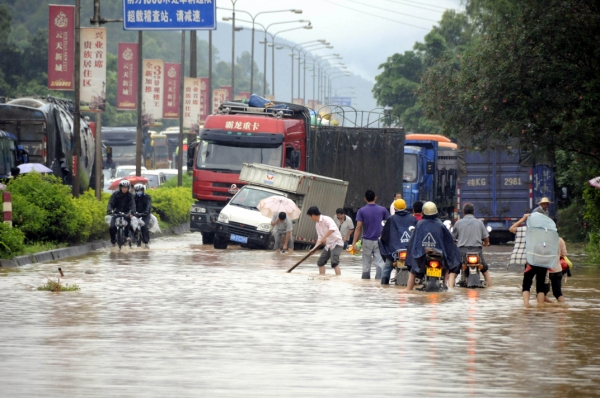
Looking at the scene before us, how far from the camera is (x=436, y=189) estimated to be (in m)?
42.4

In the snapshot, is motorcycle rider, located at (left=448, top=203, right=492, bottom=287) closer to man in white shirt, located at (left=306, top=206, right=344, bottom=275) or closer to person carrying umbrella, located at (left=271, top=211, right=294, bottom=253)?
man in white shirt, located at (left=306, top=206, right=344, bottom=275)

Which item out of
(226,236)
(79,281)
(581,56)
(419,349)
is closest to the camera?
(419,349)

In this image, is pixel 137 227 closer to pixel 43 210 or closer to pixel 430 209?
pixel 43 210

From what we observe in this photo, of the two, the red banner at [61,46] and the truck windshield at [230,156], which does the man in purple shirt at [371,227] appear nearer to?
the truck windshield at [230,156]

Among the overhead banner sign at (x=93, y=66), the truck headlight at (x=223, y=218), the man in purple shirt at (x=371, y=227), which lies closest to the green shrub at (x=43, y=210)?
the truck headlight at (x=223, y=218)

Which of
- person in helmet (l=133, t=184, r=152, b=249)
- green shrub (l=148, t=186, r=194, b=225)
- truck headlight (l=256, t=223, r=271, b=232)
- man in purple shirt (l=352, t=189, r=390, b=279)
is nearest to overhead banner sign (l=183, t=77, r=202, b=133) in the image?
green shrub (l=148, t=186, r=194, b=225)

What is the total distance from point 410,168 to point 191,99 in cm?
1015

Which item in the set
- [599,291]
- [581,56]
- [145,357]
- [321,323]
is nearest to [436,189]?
[581,56]

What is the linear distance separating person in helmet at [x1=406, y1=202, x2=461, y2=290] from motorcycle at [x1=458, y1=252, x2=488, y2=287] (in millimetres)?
1220

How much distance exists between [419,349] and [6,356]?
374cm

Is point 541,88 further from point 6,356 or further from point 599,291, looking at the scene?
point 6,356

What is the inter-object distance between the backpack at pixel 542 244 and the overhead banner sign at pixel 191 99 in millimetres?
30122

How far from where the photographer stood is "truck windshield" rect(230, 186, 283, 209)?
101ft

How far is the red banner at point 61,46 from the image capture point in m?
33.5
